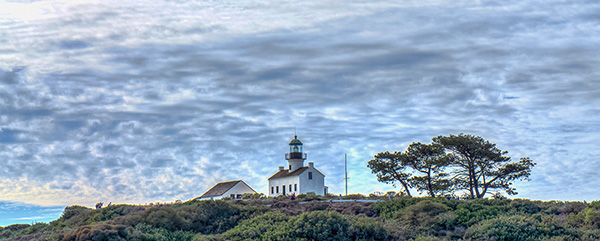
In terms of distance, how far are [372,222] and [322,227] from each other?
8.01ft

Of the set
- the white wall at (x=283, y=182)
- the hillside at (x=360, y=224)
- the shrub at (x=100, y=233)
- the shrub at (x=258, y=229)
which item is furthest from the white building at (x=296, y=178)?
the shrub at (x=100, y=233)

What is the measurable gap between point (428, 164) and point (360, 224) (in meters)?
23.3

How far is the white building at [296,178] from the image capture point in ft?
185

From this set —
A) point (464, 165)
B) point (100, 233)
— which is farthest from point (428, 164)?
point (100, 233)

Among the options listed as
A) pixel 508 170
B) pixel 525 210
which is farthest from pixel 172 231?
pixel 508 170

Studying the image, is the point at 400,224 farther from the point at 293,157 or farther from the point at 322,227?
the point at 293,157

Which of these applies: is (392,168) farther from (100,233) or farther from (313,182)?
(100,233)

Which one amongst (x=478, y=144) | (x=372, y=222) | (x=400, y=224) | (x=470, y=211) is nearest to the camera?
(x=372, y=222)

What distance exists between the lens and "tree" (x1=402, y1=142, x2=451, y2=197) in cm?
4631

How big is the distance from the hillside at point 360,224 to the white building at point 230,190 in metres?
24.4

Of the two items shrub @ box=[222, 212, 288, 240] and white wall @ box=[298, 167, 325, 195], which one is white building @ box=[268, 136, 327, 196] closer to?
white wall @ box=[298, 167, 325, 195]

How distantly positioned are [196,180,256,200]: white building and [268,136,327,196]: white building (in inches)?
113

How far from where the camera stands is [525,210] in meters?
32.0

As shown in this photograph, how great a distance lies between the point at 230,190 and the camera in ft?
190
